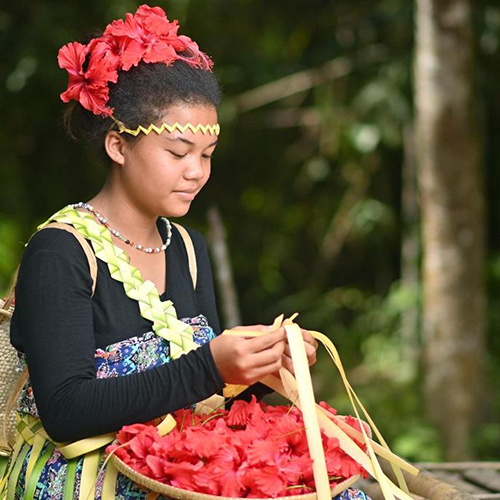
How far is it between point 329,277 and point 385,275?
450 millimetres

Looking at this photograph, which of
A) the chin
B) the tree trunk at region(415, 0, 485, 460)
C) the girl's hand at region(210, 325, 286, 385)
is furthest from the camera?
the tree trunk at region(415, 0, 485, 460)

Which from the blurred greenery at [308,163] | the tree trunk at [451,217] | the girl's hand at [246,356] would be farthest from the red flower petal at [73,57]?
the blurred greenery at [308,163]

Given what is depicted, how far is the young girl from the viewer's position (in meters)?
1.65

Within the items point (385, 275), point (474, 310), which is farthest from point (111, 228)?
point (385, 275)

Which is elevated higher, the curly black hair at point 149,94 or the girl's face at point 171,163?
the curly black hair at point 149,94

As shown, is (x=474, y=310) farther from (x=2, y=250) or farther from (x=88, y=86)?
(x=88, y=86)

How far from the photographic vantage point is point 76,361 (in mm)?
1666

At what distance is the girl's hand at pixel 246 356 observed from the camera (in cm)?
161

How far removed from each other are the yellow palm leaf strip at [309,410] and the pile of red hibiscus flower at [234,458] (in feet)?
0.11

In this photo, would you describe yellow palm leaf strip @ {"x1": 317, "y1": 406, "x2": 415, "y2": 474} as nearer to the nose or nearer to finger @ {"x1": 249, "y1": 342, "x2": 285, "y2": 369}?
finger @ {"x1": 249, "y1": 342, "x2": 285, "y2": 369}

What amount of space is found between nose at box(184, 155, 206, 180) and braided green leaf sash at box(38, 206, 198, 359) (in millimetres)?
197

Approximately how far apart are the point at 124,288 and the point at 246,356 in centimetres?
32

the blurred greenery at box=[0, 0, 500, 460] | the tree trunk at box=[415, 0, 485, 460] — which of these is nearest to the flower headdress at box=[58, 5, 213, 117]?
the tree trunk at box=[415, 0, 485, 460]

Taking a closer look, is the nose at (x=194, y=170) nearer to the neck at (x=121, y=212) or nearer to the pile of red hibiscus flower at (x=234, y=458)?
the neck at (x=121, y=212)
